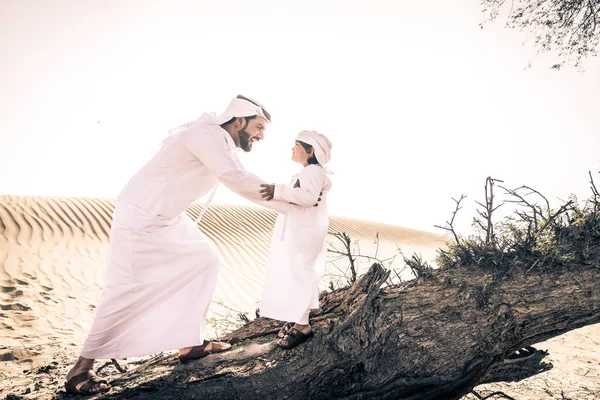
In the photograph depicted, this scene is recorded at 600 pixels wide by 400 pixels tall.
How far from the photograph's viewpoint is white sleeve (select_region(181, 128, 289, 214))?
2.70m

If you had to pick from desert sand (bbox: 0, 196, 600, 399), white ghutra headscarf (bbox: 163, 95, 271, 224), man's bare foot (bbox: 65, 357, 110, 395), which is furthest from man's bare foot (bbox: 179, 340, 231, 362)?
white ghutra headscarf (bbox: 163, 95, 271, 224)

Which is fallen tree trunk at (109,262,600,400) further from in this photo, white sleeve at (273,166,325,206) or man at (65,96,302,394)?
white sleeve at (273,166,325,206)

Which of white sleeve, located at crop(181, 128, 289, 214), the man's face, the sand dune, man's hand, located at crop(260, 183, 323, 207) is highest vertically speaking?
the man's face

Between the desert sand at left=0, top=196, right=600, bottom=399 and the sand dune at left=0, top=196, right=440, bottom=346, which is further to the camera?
the sand dune at left=0, top=196, right=440, bottom=346

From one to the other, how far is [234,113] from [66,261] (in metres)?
7.87

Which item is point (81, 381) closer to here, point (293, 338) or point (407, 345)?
point (293, 338)

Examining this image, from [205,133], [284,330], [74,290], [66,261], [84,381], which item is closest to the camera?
[84,381]

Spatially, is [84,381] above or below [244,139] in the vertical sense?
below

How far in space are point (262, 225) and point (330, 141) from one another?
13.6 m

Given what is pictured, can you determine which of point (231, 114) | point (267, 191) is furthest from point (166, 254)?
point (231, 114)

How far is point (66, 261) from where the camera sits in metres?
8.67

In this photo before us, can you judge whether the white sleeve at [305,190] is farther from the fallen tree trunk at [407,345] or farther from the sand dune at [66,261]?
the sand dune at [66,261]

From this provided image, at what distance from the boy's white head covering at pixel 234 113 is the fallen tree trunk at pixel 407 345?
58.8 inches

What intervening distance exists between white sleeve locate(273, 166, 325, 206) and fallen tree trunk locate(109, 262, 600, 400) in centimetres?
72
